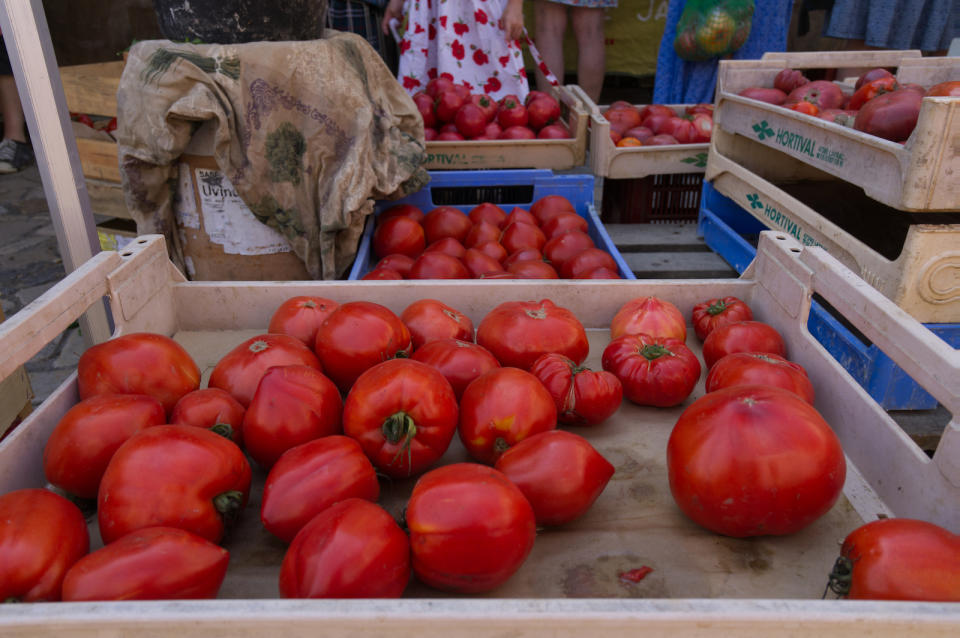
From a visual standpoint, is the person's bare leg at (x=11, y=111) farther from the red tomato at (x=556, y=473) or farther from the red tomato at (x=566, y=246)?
the red tomato at (x=556, y=473)

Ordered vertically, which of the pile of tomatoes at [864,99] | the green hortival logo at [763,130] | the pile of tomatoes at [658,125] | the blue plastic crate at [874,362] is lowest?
the blue plastic crate at [874,362]

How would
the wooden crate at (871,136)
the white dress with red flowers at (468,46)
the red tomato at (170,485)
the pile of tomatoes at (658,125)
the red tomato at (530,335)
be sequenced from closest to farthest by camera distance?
the red tomato at (170,485) < the red tomato at (530,335) < the wooden crate at (871,136) < the pile of tomatoes at (658,125) < the white dress with red flowers at (468,46)

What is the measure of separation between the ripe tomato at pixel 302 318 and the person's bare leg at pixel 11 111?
6.37 meters

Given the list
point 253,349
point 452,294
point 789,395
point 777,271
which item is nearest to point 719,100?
point 777,271

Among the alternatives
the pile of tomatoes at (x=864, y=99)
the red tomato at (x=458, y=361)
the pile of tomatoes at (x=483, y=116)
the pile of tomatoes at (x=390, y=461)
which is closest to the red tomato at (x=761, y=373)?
the pile of tomatoes at (x=390, y=461)

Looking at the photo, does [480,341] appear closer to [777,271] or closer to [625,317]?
[625,317]

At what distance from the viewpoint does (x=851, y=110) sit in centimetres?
324

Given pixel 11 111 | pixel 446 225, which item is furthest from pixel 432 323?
pixel 11 111

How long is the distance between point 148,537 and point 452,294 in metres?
1.05

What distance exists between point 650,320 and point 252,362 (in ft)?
3.15

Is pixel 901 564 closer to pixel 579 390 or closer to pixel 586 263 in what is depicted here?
pixel 579 390

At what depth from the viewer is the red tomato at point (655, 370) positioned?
1.46 metres

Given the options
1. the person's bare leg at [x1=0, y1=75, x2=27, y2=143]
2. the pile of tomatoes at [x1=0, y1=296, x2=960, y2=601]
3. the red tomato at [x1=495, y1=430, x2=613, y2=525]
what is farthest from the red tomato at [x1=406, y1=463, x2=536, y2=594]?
the person's bare leg at [x1=0, y1=75, x2=27, y2=143]

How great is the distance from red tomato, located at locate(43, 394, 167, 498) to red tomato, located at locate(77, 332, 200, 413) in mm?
131
